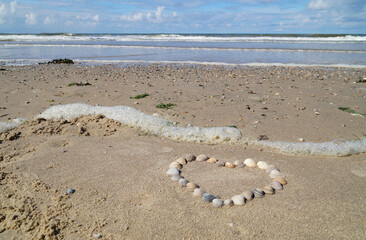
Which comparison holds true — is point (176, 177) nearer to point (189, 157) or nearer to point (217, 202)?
point (189, 157)

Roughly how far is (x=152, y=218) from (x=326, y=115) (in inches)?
146

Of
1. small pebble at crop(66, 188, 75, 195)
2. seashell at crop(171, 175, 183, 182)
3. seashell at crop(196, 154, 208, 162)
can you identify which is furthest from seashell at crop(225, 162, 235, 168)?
small pebble at crop(66, 188, 75, 195)

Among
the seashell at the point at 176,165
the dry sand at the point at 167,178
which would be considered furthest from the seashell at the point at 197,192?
the seashell at the point at 176,165

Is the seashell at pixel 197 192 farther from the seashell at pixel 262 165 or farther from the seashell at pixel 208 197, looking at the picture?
the seashell at pixel 262 165

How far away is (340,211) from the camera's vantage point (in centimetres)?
235

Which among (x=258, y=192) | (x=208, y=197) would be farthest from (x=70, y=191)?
(x=258, y=192)

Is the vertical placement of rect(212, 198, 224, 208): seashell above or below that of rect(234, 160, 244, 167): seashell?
below

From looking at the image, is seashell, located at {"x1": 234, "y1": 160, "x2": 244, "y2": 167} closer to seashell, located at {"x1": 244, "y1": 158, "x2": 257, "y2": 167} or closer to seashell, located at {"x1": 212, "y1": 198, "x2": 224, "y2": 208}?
seashell, located at {"x1": 244, "y1": 158, "x2": 257, "y2": 167}

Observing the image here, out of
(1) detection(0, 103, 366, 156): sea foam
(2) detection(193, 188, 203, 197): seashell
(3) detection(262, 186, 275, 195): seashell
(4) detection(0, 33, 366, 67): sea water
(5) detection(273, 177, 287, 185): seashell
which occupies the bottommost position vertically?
(2) detection(193, 188, 203, 197): seashell

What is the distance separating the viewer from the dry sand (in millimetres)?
2172

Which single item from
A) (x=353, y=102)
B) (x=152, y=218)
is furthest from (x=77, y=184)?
(x=353, y=102)

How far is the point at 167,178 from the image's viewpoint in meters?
2.90

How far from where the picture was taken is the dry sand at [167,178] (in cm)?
217

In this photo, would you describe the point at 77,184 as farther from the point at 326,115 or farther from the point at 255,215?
the point at 326,115
